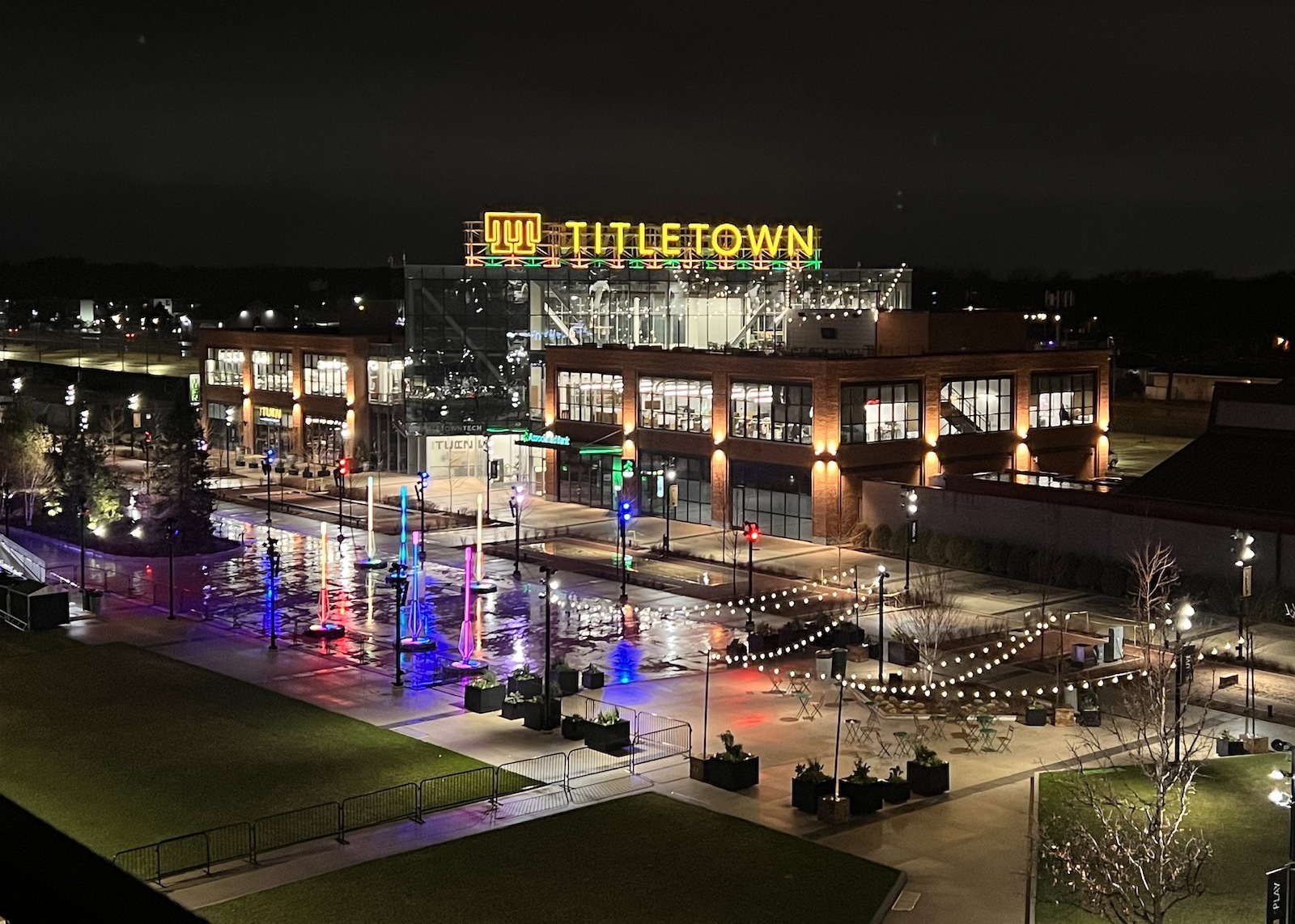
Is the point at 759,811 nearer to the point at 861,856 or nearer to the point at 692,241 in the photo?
the point at 861,856

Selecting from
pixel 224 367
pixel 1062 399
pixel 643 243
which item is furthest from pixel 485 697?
pixel 224 367

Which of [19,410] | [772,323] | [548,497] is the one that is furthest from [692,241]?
[19,410]

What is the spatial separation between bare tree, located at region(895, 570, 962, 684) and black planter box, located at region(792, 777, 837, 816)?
30.0 ft

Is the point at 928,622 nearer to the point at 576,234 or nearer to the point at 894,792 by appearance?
the point at 894,792

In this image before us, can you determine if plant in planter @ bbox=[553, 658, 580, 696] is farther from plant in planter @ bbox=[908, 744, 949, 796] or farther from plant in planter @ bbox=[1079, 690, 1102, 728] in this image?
plant in planter @ bbox=[1079, 690, 1102, 728]

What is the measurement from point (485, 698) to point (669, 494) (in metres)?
30.1

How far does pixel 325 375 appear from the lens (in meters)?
96.6

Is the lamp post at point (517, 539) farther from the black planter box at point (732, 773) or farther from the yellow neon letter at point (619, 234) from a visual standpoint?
the yellow neon letter at point (619, 234)

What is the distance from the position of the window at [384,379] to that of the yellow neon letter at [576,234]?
12.9 m

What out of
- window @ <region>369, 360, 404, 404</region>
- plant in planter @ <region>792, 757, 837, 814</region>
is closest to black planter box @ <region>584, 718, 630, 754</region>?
plant in planter @ <region>792, 757, 837, 814</region>

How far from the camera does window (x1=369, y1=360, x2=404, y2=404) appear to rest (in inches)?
3649

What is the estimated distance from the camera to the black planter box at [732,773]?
1235 inches

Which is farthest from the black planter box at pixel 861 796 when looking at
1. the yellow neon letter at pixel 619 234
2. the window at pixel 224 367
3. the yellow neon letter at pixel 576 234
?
the window at pixel 224 367

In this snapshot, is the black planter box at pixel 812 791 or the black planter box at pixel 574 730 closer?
the black planter box at pixel 812 791
